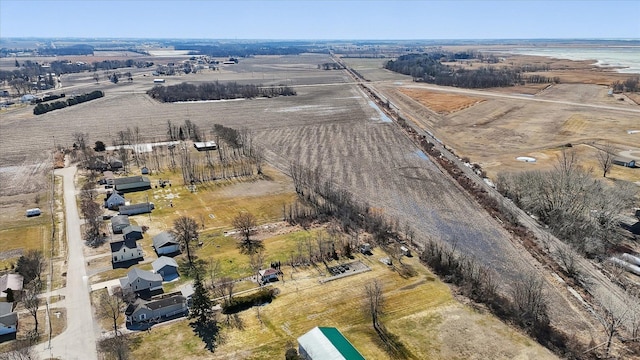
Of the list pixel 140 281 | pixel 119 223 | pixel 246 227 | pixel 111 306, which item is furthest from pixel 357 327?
pixel 119 223

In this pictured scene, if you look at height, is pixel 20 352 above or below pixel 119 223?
below

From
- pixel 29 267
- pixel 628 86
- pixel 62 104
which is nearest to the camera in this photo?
pixel 29 267

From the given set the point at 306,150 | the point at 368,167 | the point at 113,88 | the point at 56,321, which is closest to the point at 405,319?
the point at 56,321

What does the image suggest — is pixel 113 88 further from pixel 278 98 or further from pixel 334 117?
pixel 334 117

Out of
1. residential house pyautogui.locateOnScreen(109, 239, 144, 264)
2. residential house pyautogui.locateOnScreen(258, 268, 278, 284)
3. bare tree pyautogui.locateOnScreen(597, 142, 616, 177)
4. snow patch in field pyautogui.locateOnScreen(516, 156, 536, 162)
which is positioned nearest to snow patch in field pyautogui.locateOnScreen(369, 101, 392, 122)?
snow patch in field pyautogui.locateOnScreen(516, 156, 536, 162)

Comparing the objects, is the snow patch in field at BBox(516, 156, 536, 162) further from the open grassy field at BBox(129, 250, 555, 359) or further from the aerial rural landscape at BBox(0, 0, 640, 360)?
the open grassy field at BBox(129, 250, 555, 359)

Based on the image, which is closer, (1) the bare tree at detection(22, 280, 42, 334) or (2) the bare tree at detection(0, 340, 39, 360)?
(2) the bare tree at detection(0, 340, 39, 360)

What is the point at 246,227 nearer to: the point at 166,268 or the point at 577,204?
the point at 166,268
